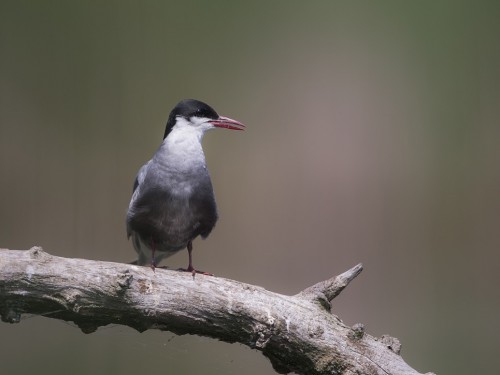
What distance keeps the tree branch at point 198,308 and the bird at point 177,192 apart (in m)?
0.32

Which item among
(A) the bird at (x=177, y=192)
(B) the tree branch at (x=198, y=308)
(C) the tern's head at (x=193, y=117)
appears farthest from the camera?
(C) the tern's head at (x=193, y=117)

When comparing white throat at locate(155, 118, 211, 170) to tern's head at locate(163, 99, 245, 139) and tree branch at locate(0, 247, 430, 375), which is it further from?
tree branch at locate(0, 247, 430, 375)

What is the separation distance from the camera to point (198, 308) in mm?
1994

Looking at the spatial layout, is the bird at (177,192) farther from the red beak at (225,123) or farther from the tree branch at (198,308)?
the tree branch at (198,308)

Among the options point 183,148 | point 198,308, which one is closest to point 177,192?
point 183,148

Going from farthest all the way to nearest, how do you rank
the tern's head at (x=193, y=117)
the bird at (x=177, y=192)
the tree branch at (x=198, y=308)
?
1. the tern's head at (x=193, y=117)
2. the bird at (x=177, y=192)
3. the tree branch at (x=198, y=308)

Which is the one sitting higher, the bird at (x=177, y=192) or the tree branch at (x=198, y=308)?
the bird at (x=177, y=192)

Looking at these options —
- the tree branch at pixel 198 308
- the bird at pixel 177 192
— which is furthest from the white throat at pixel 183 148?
the tree branch at pixel 198 308

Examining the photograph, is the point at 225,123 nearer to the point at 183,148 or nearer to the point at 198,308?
the point at 183,148

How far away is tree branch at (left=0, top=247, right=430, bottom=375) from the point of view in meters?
1.87

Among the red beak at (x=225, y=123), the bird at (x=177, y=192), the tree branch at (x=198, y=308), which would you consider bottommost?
the tree branch at (x=198, y=308)

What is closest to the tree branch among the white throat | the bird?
the bird

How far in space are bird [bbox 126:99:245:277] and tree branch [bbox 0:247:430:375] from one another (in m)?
0.32

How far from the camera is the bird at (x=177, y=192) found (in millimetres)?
2361
